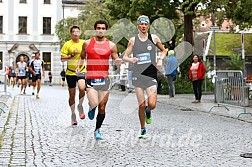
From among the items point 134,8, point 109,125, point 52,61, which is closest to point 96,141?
point 109,125

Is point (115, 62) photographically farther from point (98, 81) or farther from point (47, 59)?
point (47, 59)

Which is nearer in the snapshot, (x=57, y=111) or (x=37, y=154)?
(x=37, y=154)

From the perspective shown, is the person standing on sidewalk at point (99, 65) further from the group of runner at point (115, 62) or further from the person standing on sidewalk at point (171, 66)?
the person standing on sidewalk at point (171, 66)

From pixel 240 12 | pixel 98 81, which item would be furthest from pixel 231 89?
pixel 98 81

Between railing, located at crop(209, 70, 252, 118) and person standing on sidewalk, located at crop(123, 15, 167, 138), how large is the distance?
666 cm

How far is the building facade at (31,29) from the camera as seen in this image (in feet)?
191

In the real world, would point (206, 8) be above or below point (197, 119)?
above

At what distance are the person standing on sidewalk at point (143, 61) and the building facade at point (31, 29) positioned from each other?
49848mm

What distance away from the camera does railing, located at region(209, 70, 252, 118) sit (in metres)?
15.8

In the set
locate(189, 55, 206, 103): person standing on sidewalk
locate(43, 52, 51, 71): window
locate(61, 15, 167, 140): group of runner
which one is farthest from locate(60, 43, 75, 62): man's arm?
locate(43, 52, 51, 71): window

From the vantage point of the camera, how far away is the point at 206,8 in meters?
19.9

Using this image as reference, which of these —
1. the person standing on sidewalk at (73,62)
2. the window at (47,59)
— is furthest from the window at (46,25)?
the person standing on sidewalk at (73,62)

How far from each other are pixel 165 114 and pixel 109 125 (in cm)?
354

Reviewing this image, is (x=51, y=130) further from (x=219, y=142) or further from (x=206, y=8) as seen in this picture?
(x=206, y=8)
